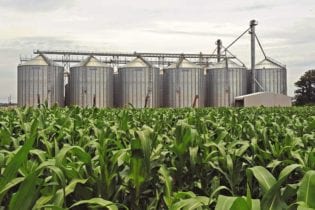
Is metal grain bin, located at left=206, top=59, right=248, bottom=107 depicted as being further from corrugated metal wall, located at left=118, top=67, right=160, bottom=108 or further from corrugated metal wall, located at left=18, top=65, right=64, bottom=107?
corrugated metal wall, located at left=18, top=65, right=64, bottom=107

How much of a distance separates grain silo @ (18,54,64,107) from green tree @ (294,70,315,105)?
Result: 37952mm

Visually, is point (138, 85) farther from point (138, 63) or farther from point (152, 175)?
point (152, 175)

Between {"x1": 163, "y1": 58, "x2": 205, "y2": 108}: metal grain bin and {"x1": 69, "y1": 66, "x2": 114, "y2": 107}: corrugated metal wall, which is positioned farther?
{"x1": 163, "y1": 58, "x2": 205, "y2": 108}: metal grain bin

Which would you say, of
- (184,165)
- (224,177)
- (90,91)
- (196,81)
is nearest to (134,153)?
(184,165)

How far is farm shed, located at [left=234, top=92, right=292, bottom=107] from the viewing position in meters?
45.6

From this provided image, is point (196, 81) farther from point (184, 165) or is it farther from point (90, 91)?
point (184, 165)

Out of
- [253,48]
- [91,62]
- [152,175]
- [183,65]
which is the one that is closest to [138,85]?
[91,62]

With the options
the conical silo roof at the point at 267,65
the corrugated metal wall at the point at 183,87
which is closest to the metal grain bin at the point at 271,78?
the conical silo roof at the point at 267,65

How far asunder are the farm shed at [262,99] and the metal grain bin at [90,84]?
530 inches

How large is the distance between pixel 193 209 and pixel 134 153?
847 millimetres

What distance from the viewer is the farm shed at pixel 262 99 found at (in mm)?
45634

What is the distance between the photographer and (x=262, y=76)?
50.5 metres

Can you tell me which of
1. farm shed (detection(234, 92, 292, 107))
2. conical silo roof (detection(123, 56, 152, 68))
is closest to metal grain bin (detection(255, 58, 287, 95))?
farm shed (detection(234, 92, 292, 107))

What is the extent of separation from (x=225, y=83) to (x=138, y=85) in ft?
31.5
